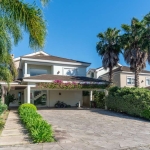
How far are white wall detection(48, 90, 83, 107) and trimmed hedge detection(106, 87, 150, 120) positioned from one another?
7.94 m

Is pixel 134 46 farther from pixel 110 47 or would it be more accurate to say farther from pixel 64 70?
pixel 64 70

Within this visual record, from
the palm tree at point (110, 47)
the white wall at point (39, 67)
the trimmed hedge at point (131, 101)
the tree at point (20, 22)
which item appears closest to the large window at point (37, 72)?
the white wall at point (39, 67)

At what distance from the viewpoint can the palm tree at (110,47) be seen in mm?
27938

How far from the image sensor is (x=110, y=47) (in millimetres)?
28125

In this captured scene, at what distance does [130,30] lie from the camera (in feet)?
80.8

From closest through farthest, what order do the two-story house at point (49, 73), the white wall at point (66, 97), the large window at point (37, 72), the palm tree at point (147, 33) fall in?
the palm tree at point (147, 33) → the two-story house at point (49, 73) → the large window at point (37, 72) → the white wall at point (66, 97)

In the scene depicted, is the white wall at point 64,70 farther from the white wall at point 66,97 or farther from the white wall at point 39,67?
the white wall at point 66,97

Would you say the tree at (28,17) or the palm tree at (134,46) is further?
the palm tree at (134,46)

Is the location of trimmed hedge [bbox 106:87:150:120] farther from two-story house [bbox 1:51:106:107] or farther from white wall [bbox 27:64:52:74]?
white wall [bbox 27:64:52:74]

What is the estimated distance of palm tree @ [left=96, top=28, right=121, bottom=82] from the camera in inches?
1100

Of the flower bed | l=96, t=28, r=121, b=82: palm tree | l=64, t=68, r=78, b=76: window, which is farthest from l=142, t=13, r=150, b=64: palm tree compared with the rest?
l=64, t=68, r=78, b=76: window

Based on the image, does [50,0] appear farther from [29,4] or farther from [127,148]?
[127,148]

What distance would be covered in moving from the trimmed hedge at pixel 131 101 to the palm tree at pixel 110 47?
6250 millimetres

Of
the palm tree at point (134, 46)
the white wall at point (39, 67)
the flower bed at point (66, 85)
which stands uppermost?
the palm tree at point (134, 46)
